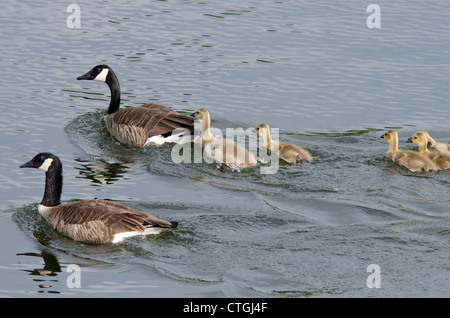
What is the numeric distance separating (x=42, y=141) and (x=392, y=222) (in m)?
6.48

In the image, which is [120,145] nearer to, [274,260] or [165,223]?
[165,223]

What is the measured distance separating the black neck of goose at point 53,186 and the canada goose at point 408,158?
549cm

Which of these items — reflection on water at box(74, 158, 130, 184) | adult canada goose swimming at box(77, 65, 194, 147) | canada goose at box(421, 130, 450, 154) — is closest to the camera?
reflection on water at box(74, 158, 130, 184)

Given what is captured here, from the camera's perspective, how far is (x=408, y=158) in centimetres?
1231

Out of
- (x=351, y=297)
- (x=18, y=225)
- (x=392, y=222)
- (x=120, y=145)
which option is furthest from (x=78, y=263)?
(x=120, y=145)

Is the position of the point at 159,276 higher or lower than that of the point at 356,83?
lower

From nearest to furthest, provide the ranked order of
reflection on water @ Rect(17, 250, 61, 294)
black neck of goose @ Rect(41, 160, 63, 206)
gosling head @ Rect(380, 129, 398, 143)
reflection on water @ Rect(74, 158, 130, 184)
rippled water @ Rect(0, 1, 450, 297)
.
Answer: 1. reflection on water @ Rect(17, 250, 61, 294)
2. rippled water @ Rect(0, 1, 450, 297)
3. black neck of goose @ Rect(41, 160, 63, 206)
4. reflection on water @ Rect(74, 158, 130, 184)
5. gosling head @ Rect(380, 129, 398, 143)

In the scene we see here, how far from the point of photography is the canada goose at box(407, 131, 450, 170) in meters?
12.3

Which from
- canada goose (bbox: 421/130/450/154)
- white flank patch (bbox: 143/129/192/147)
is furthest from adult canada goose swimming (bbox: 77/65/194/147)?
canada goose (bbox: 421/130/450/154)

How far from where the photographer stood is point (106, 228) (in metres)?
9.74

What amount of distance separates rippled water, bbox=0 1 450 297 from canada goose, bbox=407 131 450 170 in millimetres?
320

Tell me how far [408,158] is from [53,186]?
5604 millimetres
